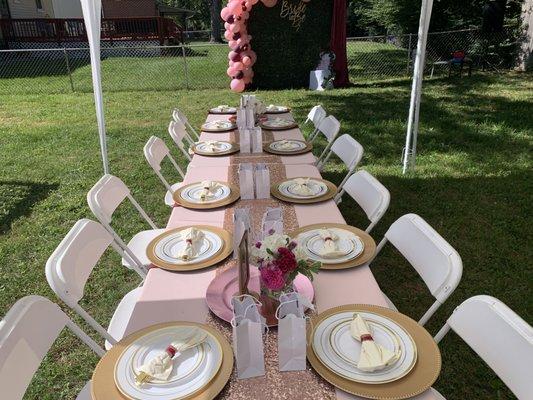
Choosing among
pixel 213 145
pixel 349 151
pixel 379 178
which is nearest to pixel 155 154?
pixel 213 145

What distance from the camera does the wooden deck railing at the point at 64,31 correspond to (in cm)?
1734

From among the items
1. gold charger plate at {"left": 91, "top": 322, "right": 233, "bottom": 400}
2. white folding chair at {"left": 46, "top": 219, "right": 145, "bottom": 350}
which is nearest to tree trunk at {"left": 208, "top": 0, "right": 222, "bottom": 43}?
white folding chair at {"left": 46, "top": 219, "right": 145, "bottom": 350}

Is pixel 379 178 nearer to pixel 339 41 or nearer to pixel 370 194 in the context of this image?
pixel 370 194

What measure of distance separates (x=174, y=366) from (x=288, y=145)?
9.14ft

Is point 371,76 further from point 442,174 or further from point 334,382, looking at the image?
point 334,382

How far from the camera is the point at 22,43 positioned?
57.7ft

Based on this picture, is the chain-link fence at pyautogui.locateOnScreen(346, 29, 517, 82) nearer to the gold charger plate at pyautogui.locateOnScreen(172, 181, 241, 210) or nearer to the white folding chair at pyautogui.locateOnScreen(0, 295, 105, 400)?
the gold charger plate at pyautogui.locateOnScreen(172, 181, 241, 210)

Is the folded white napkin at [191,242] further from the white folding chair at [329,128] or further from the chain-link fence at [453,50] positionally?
the chain-link fence at [453,50]

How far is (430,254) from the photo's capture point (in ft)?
6.77

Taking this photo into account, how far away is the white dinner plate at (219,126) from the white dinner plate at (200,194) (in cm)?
175

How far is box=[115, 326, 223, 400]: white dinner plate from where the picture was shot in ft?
4.53

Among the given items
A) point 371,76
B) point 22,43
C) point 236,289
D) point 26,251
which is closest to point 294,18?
point 371,76

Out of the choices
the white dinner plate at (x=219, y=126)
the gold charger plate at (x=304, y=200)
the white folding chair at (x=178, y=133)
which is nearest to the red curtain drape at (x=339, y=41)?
the white dinner plate at (x=219, y=126)

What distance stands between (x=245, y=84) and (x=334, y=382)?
10530mm
